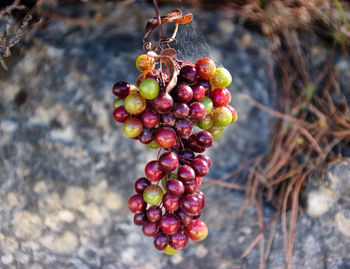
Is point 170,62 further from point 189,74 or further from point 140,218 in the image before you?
point 140,218

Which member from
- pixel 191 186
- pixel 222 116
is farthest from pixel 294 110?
pixel 191 186

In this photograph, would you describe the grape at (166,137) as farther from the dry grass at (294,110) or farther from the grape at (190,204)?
the dry grass at (294,110)

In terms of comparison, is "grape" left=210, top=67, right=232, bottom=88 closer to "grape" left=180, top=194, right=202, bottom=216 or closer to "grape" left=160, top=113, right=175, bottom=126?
"grape" left=160, top=113, right=175, bottom=126

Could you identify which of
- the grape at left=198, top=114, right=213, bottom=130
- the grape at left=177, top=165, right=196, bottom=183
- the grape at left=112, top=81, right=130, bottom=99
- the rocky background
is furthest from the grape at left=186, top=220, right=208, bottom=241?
the rocky background

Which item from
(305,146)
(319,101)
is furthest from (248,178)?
(319,101)

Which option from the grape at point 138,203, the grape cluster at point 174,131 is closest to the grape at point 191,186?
the grape cluster at point 174,131

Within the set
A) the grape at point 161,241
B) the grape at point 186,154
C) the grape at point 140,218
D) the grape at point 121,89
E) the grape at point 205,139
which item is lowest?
the grape at point 161,241
